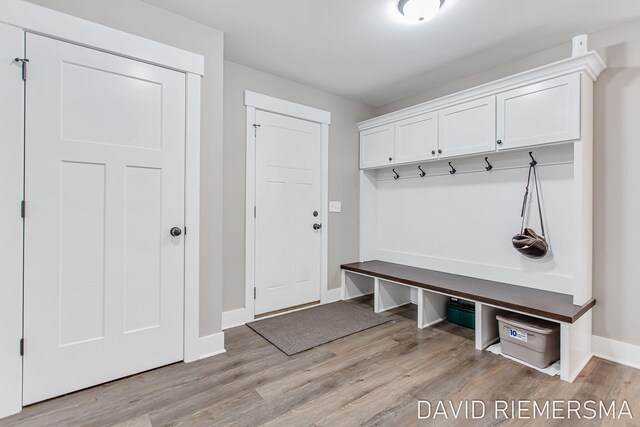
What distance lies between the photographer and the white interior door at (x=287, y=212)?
3123 millimetres

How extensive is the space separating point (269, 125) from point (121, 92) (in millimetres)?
1408

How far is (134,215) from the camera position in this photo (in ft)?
6.64

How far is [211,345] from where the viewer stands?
2.33 m

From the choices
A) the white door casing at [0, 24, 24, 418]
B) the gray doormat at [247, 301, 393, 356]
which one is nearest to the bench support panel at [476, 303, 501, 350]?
the gray doormat at [247, 301, 393, 356]

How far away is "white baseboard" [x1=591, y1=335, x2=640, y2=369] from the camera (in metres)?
2.20

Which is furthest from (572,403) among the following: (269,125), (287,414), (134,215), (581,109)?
(269,125)

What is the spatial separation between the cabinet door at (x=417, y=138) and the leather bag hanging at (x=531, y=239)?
2.83ft

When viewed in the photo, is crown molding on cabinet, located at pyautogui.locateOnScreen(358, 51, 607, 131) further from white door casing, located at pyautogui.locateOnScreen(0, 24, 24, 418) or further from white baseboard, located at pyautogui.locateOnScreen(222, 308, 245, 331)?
white door casing, located at pyautogui.locateOnScreen(0, 24, 24, 418)

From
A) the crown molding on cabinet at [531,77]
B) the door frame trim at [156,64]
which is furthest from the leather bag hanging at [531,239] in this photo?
the door frame trim at [156,64]

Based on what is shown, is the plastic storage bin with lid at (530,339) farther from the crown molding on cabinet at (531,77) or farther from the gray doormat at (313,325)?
the crown molding on cabinet at (531,77)

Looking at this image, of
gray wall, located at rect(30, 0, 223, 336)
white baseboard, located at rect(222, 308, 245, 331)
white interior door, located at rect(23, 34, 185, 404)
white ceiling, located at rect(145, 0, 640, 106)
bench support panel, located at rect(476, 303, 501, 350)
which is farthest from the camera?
white baseboard, located at rect(222, 308, 245, 331)

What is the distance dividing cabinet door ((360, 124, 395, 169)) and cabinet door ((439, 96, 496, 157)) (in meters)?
0.63

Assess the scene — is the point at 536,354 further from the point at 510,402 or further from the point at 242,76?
the point at 242,76

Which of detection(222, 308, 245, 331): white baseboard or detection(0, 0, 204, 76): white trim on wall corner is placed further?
detection(222, 308, 245, 331): white baseboard
